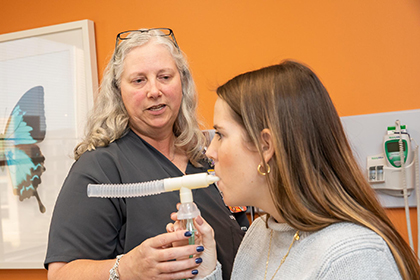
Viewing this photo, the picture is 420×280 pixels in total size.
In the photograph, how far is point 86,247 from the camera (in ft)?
3.78

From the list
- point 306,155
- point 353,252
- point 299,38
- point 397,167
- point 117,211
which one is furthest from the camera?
point 299,38

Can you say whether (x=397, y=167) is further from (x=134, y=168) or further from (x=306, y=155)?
(x=134, y=168)

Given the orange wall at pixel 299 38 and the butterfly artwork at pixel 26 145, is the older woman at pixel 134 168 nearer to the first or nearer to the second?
the orange wall at pixel 299 38

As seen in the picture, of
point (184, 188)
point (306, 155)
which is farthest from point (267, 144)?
point (184, 188)

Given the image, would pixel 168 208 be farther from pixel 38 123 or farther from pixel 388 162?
pixel 38 123

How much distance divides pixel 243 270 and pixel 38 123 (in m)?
1.41

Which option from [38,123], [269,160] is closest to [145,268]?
[269,160]

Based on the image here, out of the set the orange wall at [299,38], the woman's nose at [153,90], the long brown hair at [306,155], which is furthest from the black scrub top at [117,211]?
the orange wall at [299,38]

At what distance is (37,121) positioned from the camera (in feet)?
6.91

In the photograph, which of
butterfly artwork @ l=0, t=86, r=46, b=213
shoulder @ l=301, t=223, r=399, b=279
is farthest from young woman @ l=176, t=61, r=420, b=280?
butterfly artwork @ l=0, t=86, r=46, b=213

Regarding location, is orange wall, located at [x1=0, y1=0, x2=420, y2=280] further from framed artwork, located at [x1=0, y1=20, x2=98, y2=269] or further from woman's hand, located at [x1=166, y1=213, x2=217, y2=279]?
woman's hand, located at [x1=166, y1=213, x2=217, y2=279]

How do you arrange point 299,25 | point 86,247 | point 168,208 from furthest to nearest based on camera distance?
point 299,25 → point 168,208 → point 86,247

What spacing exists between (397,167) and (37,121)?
1.66m

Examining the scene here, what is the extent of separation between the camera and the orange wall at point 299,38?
65.6 inches
